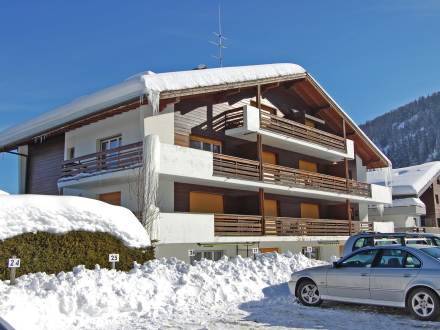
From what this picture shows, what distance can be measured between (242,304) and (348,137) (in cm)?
2182

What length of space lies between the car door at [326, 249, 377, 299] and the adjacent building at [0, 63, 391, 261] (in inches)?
245

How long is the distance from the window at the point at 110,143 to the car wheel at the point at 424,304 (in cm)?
1353

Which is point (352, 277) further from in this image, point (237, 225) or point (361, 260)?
point (237, 225)

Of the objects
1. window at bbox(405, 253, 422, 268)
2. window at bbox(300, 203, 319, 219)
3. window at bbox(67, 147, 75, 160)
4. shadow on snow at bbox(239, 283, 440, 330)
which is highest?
window at bbox(67, 147, 75, 160)

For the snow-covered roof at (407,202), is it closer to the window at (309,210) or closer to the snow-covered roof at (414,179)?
the snow-covered roof at (414,179)

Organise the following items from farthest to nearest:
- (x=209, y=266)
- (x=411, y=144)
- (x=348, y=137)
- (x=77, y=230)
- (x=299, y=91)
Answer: (x=411, y=144) < (x=348, y=137) < (x=299, y=91) < (x=209, y=266) < (x=77, y=230)

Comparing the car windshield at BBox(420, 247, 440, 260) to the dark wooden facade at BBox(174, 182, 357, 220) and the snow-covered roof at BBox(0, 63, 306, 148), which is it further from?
the dark wooden facade at BBox(174, 182, 357, 220)

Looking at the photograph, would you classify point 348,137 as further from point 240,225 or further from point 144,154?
point 144,154

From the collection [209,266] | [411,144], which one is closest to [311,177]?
[209,266]

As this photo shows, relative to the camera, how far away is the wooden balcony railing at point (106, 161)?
1722cm

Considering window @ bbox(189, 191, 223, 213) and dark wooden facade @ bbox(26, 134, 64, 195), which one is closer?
window @ bbox(189, 191, 223, 213)

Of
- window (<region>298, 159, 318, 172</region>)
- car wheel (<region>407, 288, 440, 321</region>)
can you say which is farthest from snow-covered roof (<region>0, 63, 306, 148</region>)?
car wheel (<region>407, 288, 440, 321</region>)

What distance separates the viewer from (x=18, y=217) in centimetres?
1069

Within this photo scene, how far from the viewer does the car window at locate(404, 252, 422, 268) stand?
9417 millimetres
